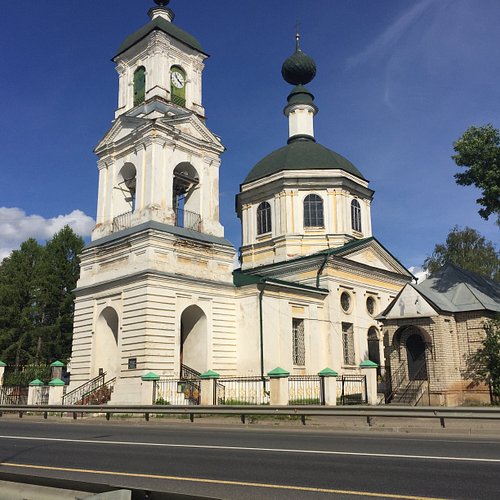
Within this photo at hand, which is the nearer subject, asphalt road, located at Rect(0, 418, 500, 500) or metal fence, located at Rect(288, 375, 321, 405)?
asphalt road, located at Rect(0, 418, 500, 500)

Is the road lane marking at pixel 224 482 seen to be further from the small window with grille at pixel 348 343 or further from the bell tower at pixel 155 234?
the small window with grille at pixel 348 343

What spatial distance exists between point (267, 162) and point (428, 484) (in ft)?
94.4

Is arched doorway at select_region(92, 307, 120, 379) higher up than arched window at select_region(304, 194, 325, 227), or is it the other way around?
arched window at select_region(304, 194, 325, 227)

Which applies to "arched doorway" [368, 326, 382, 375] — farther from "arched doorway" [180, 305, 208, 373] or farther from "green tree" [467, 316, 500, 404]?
"arched doorway" [180, 305, 208, 373]

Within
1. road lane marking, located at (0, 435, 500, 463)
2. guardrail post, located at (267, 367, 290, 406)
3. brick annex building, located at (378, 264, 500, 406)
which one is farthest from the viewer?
brick annex building, located at (378, 264, 500, 406)

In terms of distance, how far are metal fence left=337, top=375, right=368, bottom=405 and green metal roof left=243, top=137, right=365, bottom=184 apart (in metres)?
13.5

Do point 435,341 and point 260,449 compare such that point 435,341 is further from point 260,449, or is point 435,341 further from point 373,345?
point 260,449

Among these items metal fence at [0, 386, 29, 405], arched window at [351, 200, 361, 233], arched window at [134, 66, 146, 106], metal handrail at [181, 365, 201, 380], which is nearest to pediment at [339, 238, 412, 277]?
arched window at [351, 200, 361, 233]

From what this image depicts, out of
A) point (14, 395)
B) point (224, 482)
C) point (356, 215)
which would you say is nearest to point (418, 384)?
point (356, 215)

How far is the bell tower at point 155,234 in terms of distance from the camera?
862 inches

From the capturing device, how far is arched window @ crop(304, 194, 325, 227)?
3155 centimetres

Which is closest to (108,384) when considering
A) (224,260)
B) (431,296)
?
(224,260)

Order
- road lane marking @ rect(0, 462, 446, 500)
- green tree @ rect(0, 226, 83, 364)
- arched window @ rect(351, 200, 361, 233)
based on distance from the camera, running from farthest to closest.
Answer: green tree @ rect(0, 226, 83, 364) → arched window @ rect(351, 200, 361, 233) → road lane marking @ rect(0, 462, 446, 500)

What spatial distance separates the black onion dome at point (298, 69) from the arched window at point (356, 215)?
397 inches
